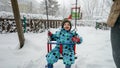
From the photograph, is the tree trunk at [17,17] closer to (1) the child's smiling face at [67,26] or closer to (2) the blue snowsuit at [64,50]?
(2) the blue snowsuit at [64,50]

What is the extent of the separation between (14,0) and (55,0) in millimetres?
33724

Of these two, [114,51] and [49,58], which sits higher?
[114,51]

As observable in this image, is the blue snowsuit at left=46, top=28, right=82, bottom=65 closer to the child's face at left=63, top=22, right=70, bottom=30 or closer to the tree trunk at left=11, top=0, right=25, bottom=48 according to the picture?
the child's face at left=63, top=22, right=70, bottom=30

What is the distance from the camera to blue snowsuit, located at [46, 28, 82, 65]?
3367mm

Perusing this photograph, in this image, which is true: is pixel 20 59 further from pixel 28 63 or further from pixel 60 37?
pixel 60 37

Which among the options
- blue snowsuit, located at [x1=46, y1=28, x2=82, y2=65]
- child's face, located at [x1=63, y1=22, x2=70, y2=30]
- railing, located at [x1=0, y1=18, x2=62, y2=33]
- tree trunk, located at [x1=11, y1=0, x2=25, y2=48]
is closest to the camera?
blue snowsuit, located at [x1=46, y1=28, x2=82, y2=65]

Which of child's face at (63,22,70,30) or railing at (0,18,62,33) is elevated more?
child's face at (63,22,70,30)

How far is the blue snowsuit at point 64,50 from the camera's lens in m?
3.37

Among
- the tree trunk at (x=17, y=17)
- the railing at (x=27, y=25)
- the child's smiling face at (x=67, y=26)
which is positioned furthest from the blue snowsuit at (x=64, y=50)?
the railing at (x=27, y=25)

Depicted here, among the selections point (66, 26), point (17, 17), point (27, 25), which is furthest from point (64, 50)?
point (27, 25)

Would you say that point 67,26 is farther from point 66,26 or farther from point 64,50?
point 64,50

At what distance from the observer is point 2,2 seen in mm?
47438

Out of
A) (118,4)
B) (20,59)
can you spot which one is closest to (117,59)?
(118,4)

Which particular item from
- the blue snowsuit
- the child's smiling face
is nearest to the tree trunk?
the blue snowsuit
